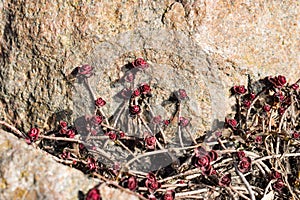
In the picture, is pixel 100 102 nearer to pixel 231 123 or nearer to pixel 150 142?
pixel 150 142

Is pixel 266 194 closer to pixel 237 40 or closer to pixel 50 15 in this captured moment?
pixel 237 40

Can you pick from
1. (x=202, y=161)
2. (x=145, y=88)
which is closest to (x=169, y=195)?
(x=202, y=161)

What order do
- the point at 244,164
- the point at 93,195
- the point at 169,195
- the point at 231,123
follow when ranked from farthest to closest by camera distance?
the point at 231,123 < the point at 244,164 < the point at 169,195 < the point at 93,195

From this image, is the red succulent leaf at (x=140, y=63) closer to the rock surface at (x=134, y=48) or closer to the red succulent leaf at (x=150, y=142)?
the rock surface at (x=134, y=48)

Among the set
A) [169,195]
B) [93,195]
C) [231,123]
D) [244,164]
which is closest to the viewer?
[93,195]

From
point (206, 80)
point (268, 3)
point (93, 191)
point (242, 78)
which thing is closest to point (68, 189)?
point (93, 191)

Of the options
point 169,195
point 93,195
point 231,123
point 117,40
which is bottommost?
point 169,195

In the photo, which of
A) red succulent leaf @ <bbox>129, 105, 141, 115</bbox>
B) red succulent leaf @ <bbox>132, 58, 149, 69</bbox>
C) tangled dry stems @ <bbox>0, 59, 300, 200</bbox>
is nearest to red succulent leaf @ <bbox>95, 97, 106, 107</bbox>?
tangled dry stems @ <bbox>0, 59, 300, 200</bbox>

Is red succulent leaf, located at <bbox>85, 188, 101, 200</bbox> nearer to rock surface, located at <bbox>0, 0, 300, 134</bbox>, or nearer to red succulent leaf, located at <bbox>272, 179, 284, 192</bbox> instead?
rock surface, located at <bbox>0, 0, 300, 134</bbox>

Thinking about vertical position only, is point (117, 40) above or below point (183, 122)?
above
